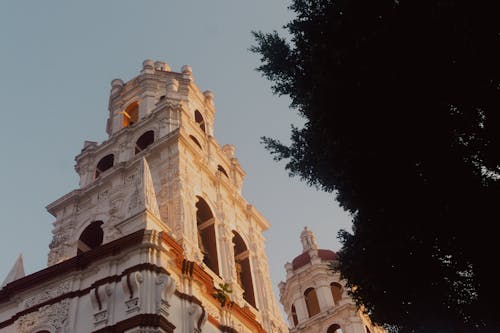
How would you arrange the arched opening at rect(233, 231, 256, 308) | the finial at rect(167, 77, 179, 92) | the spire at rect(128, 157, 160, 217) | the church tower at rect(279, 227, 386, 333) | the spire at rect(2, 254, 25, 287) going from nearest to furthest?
the spire at rect(128, 157, 160, 217) → the spire at rect(2, 254, 25, 287) → the arched opening at rect(233, 231, 256, 308) → the finial at rect(167, 77, 179, 92) → the church tower at rect(279, 227, 386, 333)

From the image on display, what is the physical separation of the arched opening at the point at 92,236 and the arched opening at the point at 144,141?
4002 millimetres

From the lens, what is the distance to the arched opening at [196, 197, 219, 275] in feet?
66.3

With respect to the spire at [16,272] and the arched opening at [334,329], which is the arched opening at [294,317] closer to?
the arched opening at [334,329]

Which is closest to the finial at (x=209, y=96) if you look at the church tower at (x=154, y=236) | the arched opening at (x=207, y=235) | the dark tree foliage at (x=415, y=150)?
the church tower at (x=154, y=236)

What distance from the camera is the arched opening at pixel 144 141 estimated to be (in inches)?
960

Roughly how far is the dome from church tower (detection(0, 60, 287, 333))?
1029cm

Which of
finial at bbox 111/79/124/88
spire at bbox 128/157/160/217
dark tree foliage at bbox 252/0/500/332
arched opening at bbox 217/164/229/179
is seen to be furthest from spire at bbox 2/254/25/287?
dark tree foliage at bbox 252/0/500/332

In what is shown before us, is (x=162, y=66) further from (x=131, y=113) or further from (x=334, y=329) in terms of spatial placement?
(x=334, y=329)

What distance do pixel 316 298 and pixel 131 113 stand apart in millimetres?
15042

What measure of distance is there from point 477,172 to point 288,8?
4.29m

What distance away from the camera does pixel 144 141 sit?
80.8 feet

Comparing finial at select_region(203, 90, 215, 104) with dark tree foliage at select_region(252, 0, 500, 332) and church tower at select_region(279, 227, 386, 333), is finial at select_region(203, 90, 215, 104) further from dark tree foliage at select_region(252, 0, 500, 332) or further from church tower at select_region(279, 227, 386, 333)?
dark tree foliage at select_region(252, 0, 500, 332)

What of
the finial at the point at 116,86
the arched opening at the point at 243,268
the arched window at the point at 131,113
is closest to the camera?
the arched opening at the point at 243,268

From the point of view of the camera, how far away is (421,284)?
810 cm
